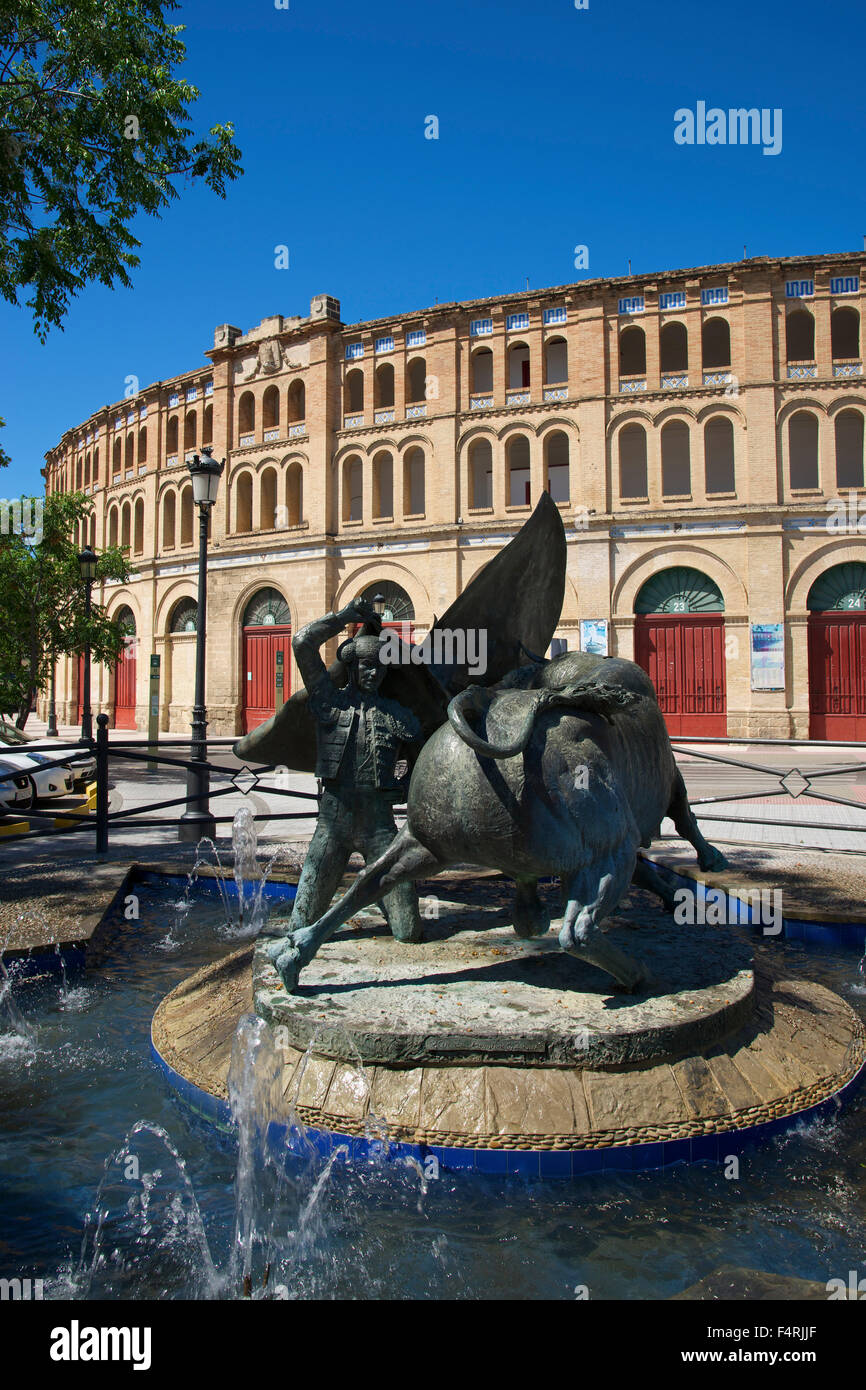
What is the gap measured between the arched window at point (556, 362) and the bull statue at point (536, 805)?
24379 mm

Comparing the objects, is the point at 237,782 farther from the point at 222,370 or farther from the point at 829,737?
the point at 222,370

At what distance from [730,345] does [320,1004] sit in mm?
25544

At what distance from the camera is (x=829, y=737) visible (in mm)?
22406

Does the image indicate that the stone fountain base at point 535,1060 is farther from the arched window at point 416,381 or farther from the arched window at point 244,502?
the arched window at point 244,502

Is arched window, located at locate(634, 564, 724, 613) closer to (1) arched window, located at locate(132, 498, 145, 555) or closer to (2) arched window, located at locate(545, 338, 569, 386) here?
(2) arched window, located at locate(545, 338, 569, 386)

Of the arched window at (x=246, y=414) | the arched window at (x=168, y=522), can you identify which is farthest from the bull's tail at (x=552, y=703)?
the arched window at (x=168, y=522)

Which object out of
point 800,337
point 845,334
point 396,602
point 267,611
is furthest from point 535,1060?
point 800,337

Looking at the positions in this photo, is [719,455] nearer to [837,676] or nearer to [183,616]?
[837,676]

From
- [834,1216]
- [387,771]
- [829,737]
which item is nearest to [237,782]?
[387,771]

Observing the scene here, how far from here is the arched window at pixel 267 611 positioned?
28500 mm

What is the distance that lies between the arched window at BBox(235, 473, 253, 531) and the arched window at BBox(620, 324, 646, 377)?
1284 centimetres

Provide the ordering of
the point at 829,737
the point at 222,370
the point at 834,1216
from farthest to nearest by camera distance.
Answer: the point at 222,370, the point at 829,737, the point at 834,1216

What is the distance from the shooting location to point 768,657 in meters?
22.9

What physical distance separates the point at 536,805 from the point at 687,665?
854 inches
